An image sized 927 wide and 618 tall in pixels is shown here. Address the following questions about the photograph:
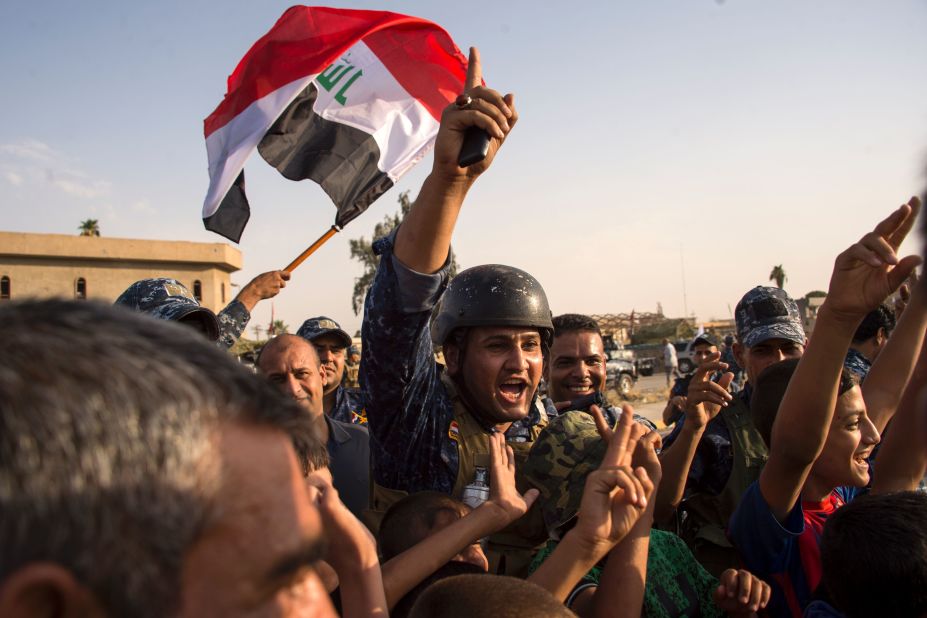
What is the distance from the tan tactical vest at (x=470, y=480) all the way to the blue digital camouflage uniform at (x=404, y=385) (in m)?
0.03

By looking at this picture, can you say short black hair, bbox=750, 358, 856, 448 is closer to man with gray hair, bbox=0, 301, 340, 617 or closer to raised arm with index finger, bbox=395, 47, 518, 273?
raised arm with index finger, bbox=395, 47, 518, 273

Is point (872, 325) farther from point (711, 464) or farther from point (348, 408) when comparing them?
point (348, 408)

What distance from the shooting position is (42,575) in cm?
66

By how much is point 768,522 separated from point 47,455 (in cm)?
231

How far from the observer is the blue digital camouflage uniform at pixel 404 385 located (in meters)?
2.25

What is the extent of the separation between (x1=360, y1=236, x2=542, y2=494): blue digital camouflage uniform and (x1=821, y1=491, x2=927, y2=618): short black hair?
1.21m

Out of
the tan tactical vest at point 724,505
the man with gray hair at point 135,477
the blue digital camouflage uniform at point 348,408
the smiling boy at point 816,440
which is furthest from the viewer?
the blue digital camouflage uniform at point 348,408

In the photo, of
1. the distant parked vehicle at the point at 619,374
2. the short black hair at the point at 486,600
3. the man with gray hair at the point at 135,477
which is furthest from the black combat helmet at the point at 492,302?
the distant parked vehicle at the point at 619,374

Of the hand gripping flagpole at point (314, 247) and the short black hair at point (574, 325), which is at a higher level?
the hand gripping flagpole at point (314, 247)

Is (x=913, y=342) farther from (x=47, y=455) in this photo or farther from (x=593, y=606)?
(x=47, y=455)

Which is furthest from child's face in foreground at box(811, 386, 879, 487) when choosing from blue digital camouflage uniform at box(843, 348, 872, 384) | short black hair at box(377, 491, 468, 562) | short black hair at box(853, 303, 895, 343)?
short black hair at box(853, 303, 895, 343)

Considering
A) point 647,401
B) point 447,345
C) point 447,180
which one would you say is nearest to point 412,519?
point 447,345

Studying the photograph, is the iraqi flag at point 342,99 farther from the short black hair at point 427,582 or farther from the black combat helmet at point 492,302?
the short black hair at point 427,582

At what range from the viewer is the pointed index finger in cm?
231
